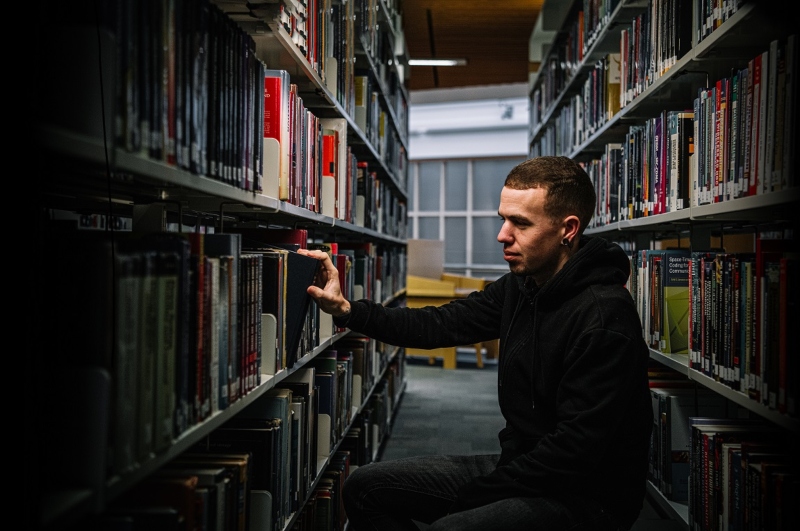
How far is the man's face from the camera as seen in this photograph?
171cm

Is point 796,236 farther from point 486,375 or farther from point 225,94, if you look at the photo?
point 486,375

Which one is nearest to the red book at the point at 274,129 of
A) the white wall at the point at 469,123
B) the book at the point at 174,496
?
the book at the point at 174,496

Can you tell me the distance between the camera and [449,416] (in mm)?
4668

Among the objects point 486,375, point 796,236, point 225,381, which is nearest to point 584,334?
point 796,236

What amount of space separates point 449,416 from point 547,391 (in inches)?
125

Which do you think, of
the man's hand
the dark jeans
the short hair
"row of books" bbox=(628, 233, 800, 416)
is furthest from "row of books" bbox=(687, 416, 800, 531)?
the man's hand

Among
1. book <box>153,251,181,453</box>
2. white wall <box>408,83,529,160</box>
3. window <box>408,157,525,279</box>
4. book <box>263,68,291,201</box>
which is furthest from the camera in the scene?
window <box>408,157,525,279</box>

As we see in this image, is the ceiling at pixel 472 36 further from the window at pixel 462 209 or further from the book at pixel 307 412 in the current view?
the book at pixel 307 412

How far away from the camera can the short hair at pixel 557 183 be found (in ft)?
5.60

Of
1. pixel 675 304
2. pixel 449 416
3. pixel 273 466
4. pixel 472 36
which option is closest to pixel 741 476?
pixel 675 304

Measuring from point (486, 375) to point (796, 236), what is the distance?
16.9 feet

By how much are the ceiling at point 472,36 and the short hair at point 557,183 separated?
3.28 metres

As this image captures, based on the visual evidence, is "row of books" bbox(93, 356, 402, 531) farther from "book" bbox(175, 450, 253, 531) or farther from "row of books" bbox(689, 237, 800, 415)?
"row of books" bbox(689, 237, 800, 415)

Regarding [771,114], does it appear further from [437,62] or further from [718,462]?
[437,62]
